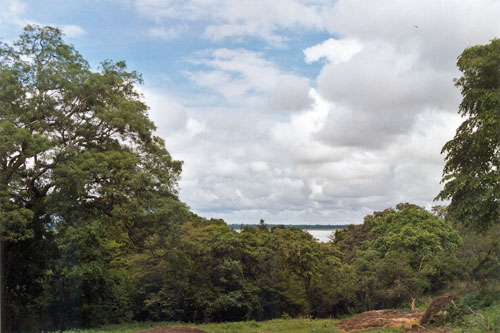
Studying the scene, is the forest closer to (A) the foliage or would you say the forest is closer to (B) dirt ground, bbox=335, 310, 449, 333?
(A) the foliage

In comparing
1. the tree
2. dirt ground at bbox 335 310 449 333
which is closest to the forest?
the tree

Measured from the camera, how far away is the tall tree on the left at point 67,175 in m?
11.3

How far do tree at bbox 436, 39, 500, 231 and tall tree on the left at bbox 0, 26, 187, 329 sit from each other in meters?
8.47

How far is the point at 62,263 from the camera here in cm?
1234

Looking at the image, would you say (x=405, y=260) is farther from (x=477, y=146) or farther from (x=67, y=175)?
(x=67, y=175)

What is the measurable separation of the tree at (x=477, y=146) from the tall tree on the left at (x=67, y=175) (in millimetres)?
8470

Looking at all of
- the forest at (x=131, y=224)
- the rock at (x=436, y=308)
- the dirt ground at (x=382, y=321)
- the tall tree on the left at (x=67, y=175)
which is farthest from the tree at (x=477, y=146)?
the tall tree on the left at (x=67, y=175)

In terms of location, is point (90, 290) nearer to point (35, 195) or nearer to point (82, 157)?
point (35, 195)

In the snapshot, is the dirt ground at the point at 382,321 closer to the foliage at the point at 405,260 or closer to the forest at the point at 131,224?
the forest at the point at 131,224

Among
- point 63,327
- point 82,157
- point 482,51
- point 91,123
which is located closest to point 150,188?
point 82,157

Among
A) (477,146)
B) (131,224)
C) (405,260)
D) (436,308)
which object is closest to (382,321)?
(436,308)

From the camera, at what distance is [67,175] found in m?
11.1

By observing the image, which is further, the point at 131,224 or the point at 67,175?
the point at 131,224

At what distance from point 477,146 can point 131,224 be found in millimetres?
10700
